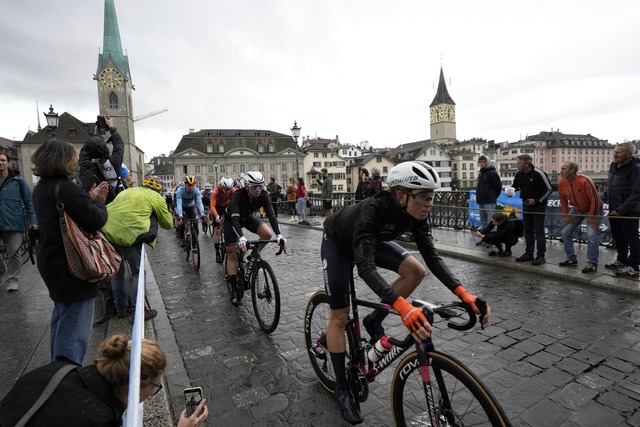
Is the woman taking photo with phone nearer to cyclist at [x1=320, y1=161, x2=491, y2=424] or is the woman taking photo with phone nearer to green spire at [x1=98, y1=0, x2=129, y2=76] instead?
cyclist at [x1=320, y1=161, x2=491, y2=424]

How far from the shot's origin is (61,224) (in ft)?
8.66

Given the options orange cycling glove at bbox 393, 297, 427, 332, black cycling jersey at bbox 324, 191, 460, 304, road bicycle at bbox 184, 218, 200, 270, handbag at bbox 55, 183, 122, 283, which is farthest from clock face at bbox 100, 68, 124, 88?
orange cycling glove at bbox 393, 297, 427, 332

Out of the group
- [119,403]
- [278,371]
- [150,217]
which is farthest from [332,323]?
[150,217]

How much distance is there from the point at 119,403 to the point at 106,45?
9648 cm

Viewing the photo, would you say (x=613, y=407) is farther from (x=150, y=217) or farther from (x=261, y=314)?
(x=150, y=217)

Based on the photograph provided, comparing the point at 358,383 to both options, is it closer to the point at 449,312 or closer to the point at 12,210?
the point at 449,312

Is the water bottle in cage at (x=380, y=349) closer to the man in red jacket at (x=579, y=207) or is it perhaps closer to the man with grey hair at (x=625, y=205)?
the man with grey hair at (x=625, y=205)

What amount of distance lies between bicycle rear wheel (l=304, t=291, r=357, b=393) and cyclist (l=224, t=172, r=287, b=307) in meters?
1.96

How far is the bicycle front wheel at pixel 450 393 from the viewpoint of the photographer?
1.83 m

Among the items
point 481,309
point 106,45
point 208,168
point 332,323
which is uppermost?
point 106,45

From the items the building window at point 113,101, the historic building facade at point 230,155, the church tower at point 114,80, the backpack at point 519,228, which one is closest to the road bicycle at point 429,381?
the backpack at point 519,228

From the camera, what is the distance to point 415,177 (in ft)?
8.00

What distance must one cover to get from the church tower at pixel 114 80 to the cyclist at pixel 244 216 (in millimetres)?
81841

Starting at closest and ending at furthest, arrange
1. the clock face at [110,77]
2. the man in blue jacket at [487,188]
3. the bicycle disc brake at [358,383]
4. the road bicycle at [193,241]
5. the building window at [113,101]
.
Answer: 1. the bicycle disc brake at [358,383]
2. the road bicycle at [193,241]
3. the man in blue jacket at [487,188]
4. the clock face at [110,77]
5. the building window at [113,101]
